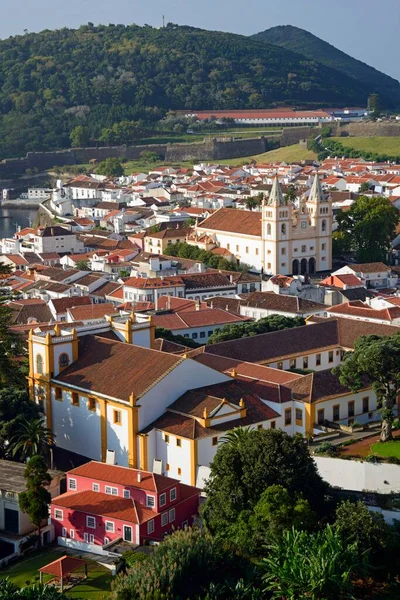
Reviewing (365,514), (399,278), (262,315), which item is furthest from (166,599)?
(399,278)

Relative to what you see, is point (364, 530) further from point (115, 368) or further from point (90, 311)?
point (90, 311)

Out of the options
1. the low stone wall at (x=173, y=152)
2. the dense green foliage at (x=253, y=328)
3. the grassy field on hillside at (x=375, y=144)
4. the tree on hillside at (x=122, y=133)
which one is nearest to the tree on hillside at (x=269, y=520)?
the dense green foliage at (x=253, y=328)

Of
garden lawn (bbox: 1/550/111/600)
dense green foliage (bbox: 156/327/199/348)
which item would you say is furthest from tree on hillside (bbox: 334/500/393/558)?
dense green foliage (bbox: 156/327/199/348)

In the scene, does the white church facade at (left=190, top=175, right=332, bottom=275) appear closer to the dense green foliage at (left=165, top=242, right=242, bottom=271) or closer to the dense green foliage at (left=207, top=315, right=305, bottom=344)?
the dense green foliage at (left=165, top=242, right=242, bottom=271)

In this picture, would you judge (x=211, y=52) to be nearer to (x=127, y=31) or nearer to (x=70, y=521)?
(x=127, y=31)

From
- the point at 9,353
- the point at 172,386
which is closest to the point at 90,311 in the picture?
the point at 9,353

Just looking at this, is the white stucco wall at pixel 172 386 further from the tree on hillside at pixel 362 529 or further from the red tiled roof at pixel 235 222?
the red tiled roof at pixel 235 222

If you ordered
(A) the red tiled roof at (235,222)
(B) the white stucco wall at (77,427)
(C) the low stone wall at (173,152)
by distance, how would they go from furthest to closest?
1. (C) the low stone wall at (173,152)
2. (A) the red tiled roof at (235,222)
3. (B) the white stucco wall at (77,427)
